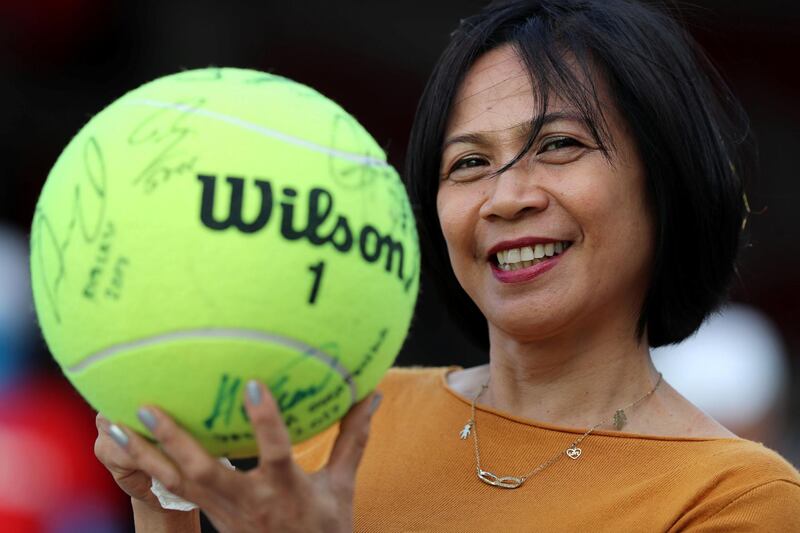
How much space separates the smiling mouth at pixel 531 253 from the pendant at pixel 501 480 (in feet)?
1.24

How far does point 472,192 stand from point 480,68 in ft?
0.85

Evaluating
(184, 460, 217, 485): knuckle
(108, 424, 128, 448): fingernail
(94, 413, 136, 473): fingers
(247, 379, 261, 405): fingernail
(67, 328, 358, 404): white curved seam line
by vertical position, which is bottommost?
(94, 413, 136, 473): fingers

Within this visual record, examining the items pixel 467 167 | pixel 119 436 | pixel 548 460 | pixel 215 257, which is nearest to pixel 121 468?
pixel 119 436

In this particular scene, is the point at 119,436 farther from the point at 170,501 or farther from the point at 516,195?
the point at 516,195

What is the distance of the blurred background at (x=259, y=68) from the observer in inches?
165

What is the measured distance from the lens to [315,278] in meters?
1.25

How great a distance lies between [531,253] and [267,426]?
0.74 m

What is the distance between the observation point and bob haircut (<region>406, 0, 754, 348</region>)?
1841mm

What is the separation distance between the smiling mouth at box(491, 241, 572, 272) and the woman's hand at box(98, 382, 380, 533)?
1.72 ft

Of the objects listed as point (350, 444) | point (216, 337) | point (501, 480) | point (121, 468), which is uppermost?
point (216, 337)

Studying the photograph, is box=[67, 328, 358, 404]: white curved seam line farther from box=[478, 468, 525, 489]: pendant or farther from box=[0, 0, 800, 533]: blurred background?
box=[0, 0, 800, 533]: blurred background

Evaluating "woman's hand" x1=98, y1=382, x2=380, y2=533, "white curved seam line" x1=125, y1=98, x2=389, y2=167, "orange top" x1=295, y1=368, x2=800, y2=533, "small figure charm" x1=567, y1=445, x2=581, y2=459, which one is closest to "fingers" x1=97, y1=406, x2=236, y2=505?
"woman's hand" x1=98, y1=382, x2=380, y2=533

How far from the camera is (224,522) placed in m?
1.35

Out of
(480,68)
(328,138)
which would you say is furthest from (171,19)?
(328,138)
